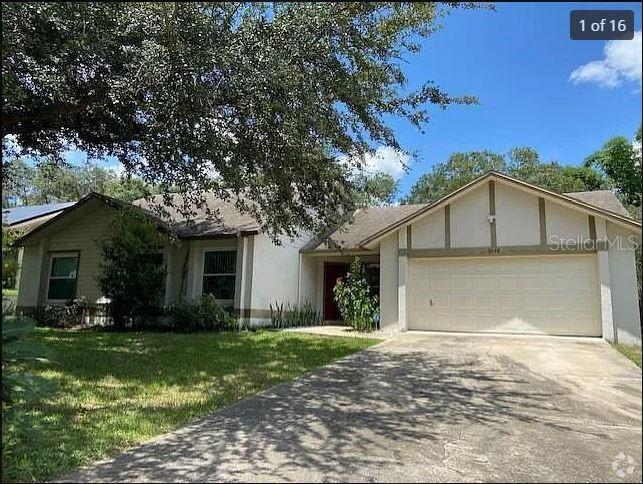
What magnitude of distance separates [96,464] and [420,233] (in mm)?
12000

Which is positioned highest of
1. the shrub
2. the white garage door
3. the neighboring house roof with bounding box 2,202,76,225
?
the neighboring house roof with bounding box 2,202,76,225

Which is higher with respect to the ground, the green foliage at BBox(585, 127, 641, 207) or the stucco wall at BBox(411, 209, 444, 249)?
the green foliage at BBox(585, 127, 641, 207)

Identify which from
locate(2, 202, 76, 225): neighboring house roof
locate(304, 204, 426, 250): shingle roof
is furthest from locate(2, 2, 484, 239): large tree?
locate(2, 202, 76, 225): neighboring house roof

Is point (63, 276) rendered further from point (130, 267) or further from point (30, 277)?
point (130, 267)

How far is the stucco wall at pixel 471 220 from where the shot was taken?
562 inches

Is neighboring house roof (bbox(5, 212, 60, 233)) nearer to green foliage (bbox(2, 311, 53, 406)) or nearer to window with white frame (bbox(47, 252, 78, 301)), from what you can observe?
window with white frame (bbox(47, 252, 78, 301))

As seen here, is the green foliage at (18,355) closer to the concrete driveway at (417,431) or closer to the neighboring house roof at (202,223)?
the concrete driveway at (417,431)

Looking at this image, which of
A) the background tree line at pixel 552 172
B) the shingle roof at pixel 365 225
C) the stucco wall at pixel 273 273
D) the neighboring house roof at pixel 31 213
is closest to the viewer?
the stucco wall at pixel 273 273

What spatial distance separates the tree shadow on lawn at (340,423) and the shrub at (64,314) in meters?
12.4

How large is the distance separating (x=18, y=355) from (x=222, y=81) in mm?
4500

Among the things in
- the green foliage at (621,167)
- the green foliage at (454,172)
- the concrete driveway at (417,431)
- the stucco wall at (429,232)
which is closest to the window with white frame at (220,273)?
the stucco wall at (429,232)

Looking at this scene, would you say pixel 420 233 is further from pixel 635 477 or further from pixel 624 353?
pixel 635 477

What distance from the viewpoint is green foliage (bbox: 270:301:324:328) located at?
1709 centimetres

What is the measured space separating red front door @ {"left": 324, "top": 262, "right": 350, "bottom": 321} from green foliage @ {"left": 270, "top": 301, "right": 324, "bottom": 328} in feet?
2.37
